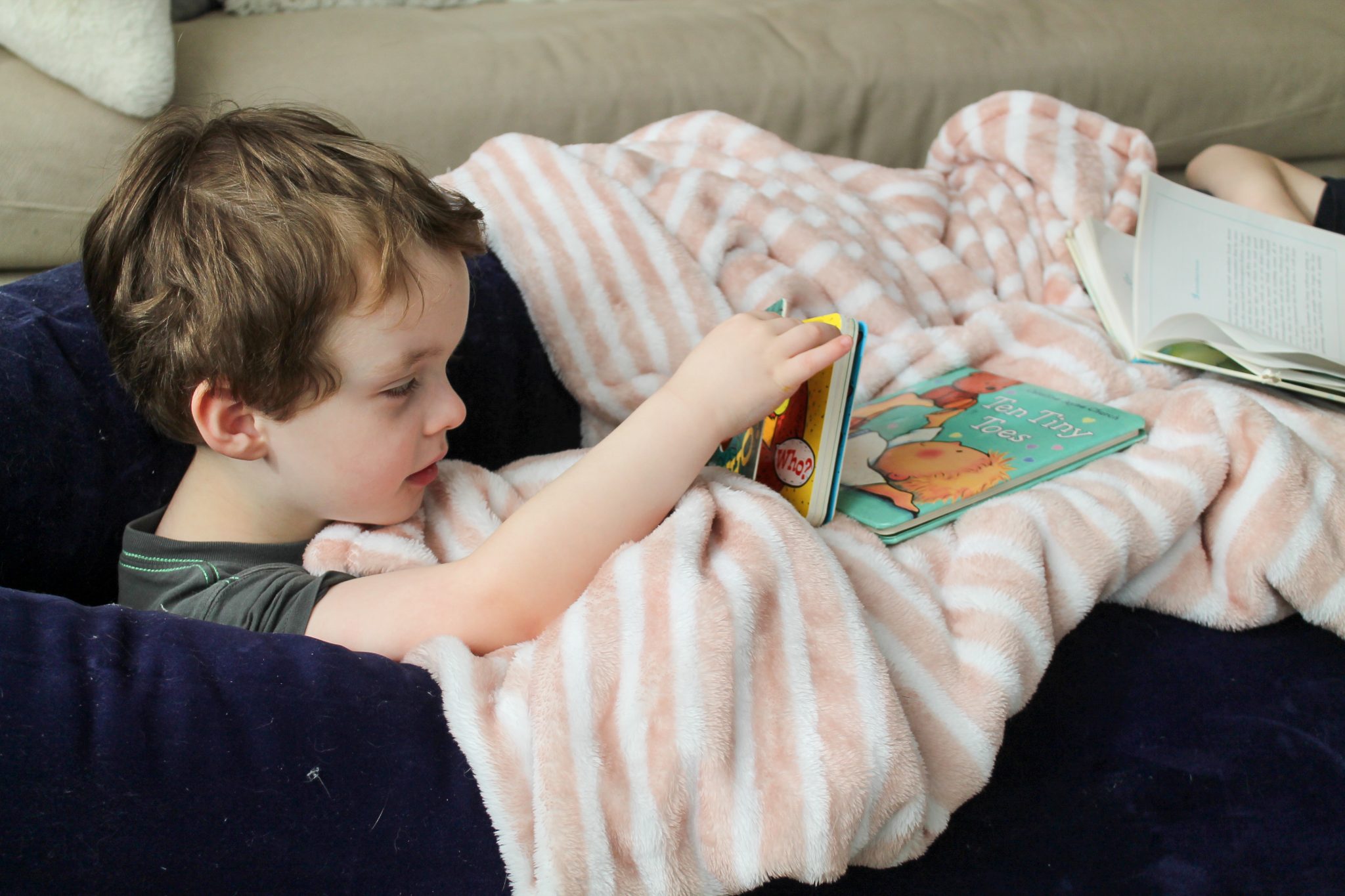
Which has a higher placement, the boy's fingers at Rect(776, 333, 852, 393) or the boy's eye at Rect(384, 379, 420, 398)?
the boy's fingers at Rect(776, 333, 852, 393)

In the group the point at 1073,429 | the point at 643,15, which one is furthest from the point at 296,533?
the point at 643,15

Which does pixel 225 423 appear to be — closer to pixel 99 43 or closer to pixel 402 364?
pixel 402 364

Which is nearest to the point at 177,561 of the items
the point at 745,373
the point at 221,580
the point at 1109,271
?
the point at 221,580

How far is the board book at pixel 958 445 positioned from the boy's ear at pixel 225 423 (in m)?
0.47

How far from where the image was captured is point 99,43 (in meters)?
1.24

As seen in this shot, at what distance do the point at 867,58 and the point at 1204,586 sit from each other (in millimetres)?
1071

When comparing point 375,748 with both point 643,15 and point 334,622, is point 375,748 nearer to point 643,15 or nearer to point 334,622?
point 334,622

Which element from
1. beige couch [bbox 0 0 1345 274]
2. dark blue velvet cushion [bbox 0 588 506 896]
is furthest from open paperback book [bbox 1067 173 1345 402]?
dark blue velvet cushion [bbox 0 588 506 896]

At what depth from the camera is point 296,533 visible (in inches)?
32.7

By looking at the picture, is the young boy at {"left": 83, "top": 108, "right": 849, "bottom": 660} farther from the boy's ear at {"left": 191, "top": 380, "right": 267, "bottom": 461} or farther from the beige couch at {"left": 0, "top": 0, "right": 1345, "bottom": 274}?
the beige couch at {"left": 0, "top": 0, "right": 1345, "bottom": 274}

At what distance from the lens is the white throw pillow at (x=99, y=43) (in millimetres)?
1230

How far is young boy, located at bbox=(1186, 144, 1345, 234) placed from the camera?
1.39m

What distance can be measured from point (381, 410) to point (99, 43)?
0.83m

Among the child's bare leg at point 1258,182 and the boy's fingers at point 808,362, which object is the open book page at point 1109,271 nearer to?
the child's bare leg at point 1258,182
